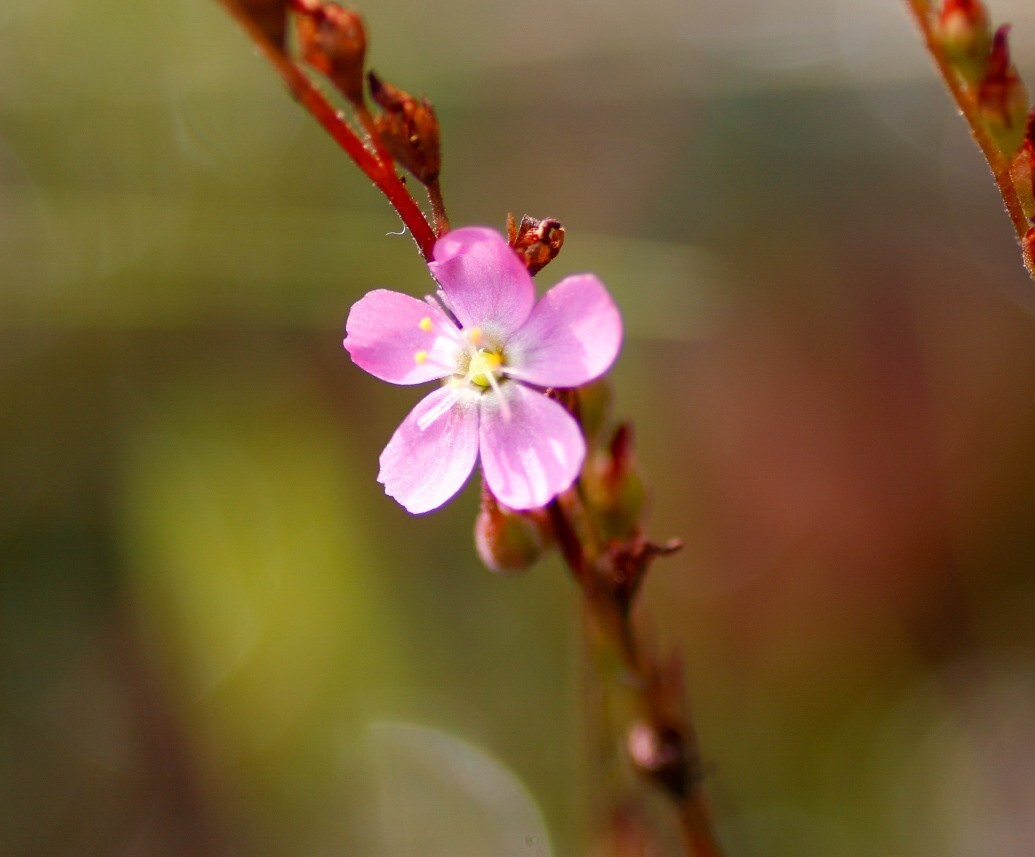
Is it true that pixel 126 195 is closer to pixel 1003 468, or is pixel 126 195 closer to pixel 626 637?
pixel 626 637

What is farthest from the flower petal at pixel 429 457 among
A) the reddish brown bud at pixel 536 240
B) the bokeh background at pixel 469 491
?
the bokeh background at pixel 469 491

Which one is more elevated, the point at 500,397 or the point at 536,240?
the point at 536,240

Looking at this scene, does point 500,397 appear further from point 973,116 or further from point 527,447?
point 973,116

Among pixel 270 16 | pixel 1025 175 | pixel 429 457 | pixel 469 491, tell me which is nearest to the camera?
pixel 270 16

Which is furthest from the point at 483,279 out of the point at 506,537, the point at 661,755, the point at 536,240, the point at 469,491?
the point at 469,491

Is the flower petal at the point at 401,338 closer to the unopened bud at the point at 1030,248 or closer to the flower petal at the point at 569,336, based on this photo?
the flower petal at the point at 569,336

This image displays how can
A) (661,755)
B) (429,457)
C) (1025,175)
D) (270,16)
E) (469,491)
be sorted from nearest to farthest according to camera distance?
(270,16)
(1025,175)
(429,457)
(661,755)
(469,491)

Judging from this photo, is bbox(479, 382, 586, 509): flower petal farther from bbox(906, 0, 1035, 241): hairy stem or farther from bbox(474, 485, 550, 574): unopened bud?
bbox(906, 0, 1035, 241): hairy stem

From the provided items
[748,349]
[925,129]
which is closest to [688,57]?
[925,129]
